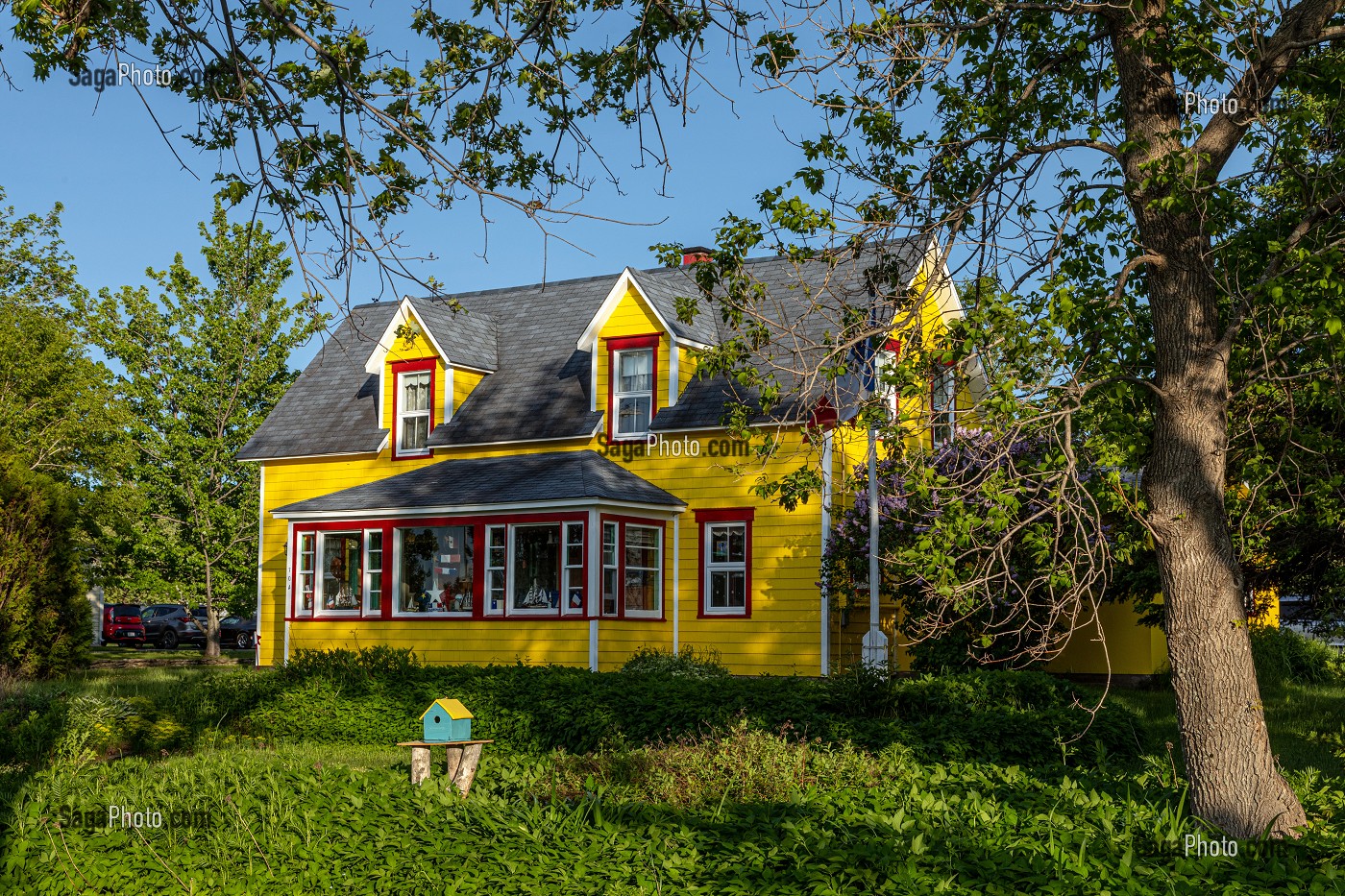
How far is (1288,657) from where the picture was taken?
2306 centimetres

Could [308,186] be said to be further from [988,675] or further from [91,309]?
[91,309]

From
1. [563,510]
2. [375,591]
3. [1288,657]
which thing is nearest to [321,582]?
[375,591]

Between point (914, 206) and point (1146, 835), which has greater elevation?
point (914, 206)

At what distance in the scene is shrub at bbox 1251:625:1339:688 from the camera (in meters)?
22.0

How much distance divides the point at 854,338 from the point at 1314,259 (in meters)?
2.56

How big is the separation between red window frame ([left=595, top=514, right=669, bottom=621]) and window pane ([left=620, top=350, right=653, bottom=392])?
2.66 metres

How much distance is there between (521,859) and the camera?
6.51m

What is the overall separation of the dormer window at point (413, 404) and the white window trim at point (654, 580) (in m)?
5.90

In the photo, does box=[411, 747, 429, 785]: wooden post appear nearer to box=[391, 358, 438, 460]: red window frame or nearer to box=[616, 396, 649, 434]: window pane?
box=[616, 396, 649, 434]: window pane

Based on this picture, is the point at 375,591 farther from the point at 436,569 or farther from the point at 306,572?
the point at 306,572

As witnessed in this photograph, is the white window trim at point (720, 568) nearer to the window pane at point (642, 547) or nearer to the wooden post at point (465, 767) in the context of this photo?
the window pane at point (642, 547)

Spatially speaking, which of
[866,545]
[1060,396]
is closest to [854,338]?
[1060,396]

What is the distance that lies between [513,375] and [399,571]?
482cm

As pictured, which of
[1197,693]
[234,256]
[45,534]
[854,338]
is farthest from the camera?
[234,256]
